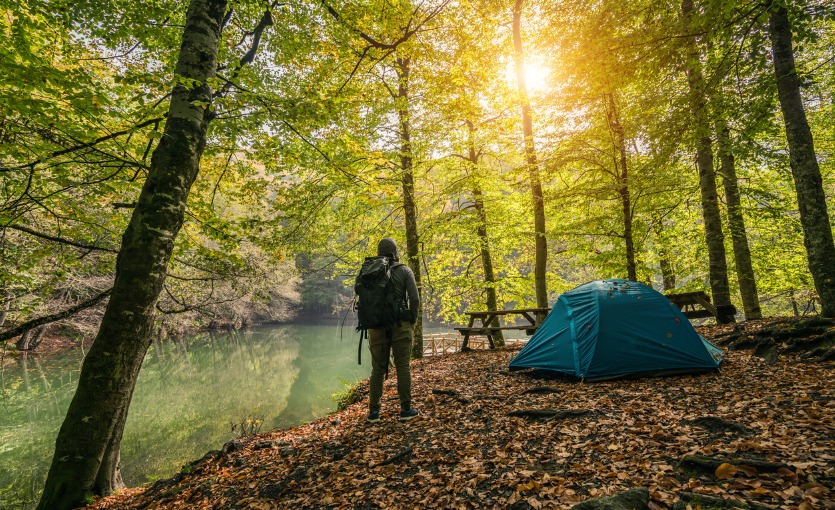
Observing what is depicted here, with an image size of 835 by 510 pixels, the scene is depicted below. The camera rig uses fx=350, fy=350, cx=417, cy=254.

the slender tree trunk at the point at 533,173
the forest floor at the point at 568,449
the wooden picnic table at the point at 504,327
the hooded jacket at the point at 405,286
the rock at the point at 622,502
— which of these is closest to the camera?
the rock at the point at 622,502

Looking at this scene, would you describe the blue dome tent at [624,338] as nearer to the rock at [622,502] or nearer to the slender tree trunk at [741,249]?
the rock at [622,502]

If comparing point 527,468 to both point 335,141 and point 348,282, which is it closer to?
point 335,141

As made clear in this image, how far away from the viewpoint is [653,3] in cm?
704

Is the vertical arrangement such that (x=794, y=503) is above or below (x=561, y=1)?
below

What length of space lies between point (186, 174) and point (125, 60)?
5.40m

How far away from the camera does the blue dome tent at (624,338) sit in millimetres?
5805

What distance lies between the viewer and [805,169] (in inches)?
236

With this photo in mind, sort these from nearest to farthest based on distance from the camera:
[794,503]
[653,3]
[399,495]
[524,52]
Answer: [794,503] < [399,495] < [653,3] < [524,52]

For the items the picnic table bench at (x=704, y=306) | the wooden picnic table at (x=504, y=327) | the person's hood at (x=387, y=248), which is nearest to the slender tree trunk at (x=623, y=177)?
the picnic table bench at (x=704, y=306)

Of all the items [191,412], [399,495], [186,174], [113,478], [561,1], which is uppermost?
[561,1]

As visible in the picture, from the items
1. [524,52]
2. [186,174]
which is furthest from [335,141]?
[524,52]

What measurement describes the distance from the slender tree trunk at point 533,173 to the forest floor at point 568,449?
5657 mm

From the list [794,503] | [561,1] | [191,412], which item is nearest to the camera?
[794,503]

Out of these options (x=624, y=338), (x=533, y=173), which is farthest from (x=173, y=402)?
(x=624, y=338)
